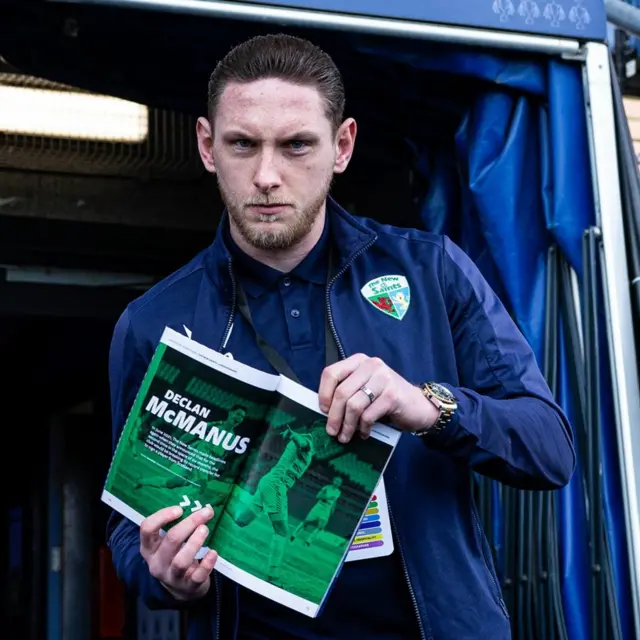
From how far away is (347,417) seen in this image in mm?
1755

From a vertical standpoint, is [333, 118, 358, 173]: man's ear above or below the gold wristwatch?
above

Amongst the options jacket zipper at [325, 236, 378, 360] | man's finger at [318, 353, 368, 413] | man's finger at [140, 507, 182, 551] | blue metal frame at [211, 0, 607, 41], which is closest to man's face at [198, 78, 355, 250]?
jacket zipper at [325, 236, 378, 360]

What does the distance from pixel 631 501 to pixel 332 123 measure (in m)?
1.87

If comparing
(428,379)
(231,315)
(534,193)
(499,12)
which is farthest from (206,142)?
(534,193)

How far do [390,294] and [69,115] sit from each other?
3840 mm

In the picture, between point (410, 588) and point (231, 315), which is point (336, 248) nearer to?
point (231, 315)

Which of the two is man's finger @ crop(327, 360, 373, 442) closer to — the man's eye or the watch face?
the watch face

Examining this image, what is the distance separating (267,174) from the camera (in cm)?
203

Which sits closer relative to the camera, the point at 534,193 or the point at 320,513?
the point at 320,513

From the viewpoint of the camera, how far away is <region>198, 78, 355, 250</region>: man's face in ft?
6.76

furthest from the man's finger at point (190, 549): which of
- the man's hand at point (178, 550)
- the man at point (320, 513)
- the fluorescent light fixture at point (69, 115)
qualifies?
the fluorescent light fixture at point (69, 115)

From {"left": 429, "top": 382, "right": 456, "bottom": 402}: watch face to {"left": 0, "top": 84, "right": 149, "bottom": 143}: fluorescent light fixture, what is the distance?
3984 millimetres

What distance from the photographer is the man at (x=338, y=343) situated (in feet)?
6.31

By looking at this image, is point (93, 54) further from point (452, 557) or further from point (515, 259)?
point (452, 557)
